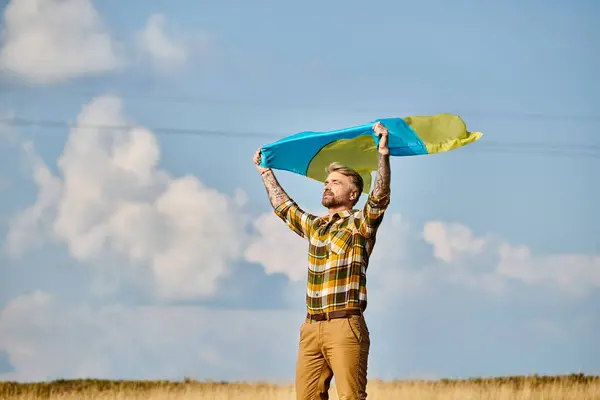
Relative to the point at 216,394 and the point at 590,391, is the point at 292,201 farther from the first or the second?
the point at 590,391

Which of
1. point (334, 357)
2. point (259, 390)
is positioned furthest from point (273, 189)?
point (259, 390)

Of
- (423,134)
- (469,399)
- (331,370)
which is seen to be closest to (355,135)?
(423,134)

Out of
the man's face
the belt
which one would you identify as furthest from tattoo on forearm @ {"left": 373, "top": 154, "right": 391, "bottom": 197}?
the belt

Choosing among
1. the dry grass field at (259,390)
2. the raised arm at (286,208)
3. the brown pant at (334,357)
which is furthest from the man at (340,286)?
the dry grass field at (259,390)

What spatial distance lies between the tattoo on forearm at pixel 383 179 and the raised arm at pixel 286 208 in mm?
797

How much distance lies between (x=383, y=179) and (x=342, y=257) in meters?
0.71

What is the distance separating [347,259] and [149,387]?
6.62 meters

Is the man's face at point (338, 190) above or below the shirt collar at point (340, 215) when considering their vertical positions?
above

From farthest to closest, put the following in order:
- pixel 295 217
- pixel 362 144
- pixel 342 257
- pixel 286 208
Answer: pixel 362 144 → pixel 286 208 → pixel 295 217 → pixel 342 257

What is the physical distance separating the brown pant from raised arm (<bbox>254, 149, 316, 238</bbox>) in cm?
83

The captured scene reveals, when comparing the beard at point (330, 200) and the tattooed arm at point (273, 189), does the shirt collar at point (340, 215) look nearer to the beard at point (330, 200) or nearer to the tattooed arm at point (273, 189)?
the beard at point (330, 200)

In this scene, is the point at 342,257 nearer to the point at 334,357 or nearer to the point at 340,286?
the point at 340,286

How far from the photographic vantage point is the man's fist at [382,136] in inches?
313

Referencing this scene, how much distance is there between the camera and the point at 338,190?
8289 millimetres
